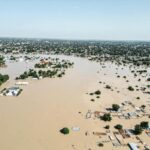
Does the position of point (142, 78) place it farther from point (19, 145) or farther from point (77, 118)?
point (19, 145)

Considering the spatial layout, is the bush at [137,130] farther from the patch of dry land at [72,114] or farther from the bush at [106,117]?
the bush at [106,117]

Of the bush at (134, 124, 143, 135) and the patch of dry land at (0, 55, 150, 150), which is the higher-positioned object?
the bush at (134, 124, 143, 135)

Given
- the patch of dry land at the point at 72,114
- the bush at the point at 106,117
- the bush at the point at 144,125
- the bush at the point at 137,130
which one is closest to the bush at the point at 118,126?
the patch of dry land at the point at 72,114

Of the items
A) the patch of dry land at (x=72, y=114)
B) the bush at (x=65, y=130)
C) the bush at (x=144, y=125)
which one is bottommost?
the patch of dry land at (x=72, y=114)

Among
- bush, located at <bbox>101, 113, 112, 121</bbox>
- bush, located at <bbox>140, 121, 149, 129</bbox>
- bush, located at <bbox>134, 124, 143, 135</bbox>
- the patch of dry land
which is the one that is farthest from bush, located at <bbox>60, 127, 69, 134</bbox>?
bush, located at <bbox>140, 121, 149, 129</bbox>

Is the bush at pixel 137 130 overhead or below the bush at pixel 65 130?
overhead

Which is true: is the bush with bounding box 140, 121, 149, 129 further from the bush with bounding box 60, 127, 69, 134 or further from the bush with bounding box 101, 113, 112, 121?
the bush with bounding box 60, 127, 69, 134

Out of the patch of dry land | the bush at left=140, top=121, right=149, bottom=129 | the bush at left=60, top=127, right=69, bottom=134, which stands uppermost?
the bush at left=140, top=121, right=149, bottom=129

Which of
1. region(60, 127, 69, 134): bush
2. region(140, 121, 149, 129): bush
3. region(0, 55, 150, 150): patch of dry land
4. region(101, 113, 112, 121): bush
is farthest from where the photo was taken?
region(101, 113, 112, 121): bush

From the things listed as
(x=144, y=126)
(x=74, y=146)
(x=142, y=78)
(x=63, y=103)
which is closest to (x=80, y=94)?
(x=63, y=103)
